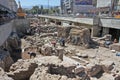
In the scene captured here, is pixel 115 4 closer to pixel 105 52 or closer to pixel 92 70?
pixel 105 52

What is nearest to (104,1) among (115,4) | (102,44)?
(115,4)

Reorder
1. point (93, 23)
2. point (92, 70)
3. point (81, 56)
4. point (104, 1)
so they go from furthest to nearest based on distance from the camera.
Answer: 1. point (104, 1)
2. point (93, 23)
3. point (81, 56)
4. point (92, 70)

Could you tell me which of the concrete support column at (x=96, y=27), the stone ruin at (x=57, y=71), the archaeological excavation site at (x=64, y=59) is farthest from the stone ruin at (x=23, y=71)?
the concrete support column at (x=96, y=27)

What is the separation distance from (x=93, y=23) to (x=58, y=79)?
76.7 ft

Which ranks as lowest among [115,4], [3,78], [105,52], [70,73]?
[105,52]

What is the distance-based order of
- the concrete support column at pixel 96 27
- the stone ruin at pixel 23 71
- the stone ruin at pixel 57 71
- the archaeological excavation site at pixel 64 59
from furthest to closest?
the concrete support column at pixel 96 27, the stone ruin at pixel 23 71, the archaeological excavation site at pixel 64 59, the stone ruin at pixel 57 71

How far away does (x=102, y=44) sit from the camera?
25.9 meters

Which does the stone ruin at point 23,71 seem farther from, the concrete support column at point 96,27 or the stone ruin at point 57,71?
the concrete support column at point 96,27

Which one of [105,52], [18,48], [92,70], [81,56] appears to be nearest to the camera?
[92,70]

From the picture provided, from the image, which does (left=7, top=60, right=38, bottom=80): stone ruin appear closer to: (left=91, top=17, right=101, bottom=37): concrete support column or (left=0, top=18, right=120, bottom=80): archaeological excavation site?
(left=0, top=18, right=120, bottom=80): archaeological excavation site

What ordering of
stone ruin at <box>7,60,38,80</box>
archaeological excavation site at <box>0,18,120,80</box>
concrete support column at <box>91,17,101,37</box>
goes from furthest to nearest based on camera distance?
1. concrete support column at <box>91,17,101,37</box>
2. stone ruin at <box>7,60,38,80</box>
3. archaeological excavation site at <box>0,18,120,80</box>

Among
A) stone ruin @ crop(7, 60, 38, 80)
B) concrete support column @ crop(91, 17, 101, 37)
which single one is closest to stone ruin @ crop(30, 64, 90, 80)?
stone ruin @ crop(7, 60, 38, 80)

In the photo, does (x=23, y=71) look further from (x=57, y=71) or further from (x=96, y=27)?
(x=96, y=27)

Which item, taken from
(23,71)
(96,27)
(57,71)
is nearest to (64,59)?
(57,71)
